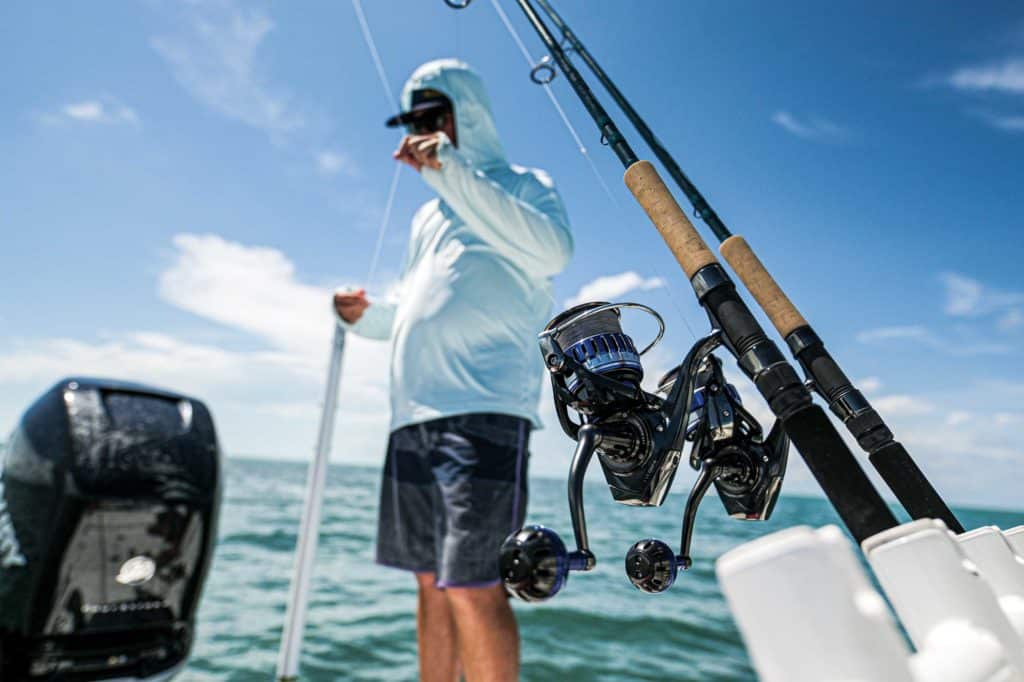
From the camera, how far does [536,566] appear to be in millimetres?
632

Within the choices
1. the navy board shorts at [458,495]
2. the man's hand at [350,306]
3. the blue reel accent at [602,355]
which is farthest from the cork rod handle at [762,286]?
the man's hand at [350,306]

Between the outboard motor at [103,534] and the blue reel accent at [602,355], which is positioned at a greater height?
the blue reel accent at [602,355]

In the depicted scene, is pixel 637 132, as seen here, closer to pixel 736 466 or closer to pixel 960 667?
pixel 736 466

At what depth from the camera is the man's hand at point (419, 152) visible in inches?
63.6

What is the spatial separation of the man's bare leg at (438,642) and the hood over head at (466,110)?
48.2 inches

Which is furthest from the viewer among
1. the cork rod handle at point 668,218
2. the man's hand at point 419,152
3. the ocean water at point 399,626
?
the ocean water at point 399,626

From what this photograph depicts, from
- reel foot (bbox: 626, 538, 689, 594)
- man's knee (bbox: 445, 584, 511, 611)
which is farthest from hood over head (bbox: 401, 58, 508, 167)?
reel foot (bbox: 626, 538, 689, 594)

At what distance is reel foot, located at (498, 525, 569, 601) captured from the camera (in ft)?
2.07

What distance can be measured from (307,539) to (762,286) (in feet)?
5.09

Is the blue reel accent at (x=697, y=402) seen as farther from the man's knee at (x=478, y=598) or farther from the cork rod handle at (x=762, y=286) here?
the man's knee at (x=478, y=598)

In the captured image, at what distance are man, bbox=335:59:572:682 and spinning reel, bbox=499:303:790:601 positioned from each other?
2.81 feet

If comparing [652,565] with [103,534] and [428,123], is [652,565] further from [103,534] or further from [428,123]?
[428,123]

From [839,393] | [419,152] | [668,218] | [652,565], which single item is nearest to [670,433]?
[652,565]

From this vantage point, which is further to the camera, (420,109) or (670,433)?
(420,109)
